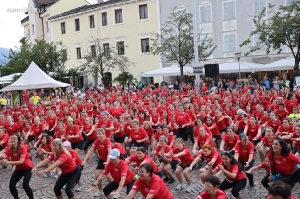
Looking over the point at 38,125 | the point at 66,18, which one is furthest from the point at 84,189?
the point at 66,18

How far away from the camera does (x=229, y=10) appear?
33.0 meters

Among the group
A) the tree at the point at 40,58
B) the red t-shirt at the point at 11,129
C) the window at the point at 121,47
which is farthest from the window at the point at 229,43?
the red t-shirt at the point at 11,129

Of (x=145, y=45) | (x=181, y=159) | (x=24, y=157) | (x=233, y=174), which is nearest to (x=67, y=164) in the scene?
(x=24, y=157)

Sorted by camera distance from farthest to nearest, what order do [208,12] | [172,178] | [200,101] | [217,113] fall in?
[208,12]
[200,101]
[217,113]
[172,178]

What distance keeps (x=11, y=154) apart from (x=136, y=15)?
30888mm

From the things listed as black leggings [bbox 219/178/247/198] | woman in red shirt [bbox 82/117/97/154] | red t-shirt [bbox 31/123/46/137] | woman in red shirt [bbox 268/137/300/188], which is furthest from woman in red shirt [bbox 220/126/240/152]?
red t-shirt [bbox 31/123/46/137]

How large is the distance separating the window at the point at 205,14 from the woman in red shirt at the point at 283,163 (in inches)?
1128

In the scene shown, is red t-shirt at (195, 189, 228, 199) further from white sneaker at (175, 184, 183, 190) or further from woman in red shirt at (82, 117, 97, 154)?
woman in red shirt at (82, 117, 97, 154)

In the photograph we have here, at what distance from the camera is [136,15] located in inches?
1470

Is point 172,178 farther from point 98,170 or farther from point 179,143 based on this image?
point 98,170

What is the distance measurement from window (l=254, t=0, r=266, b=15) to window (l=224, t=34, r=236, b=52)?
290cm

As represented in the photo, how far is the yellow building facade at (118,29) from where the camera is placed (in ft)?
121

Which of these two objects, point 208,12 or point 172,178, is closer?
point 172,178

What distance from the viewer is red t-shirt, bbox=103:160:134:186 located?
6914 millimetres
